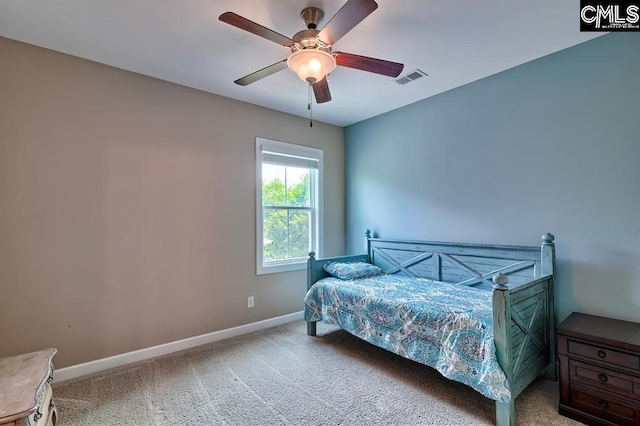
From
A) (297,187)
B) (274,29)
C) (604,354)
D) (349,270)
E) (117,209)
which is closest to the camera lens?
(604,354)

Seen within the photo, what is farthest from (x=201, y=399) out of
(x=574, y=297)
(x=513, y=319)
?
(x=574, y=297)

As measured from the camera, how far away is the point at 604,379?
5.93 feet

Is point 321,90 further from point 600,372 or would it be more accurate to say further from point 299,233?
point 600,372

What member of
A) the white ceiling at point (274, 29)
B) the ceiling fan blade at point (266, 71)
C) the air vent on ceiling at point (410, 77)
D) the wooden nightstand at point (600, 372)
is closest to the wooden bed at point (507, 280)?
the wooden nightstand at point (600, 372)

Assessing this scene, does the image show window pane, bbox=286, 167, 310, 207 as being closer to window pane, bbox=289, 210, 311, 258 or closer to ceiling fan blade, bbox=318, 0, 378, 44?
window pane, bbox=289, 210, 311, 258

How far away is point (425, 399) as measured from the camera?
7.02 ft

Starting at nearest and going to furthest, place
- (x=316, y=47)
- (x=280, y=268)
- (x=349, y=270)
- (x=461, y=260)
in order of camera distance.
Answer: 1. (x=316, y=47)
2. (x=461, y=260)
3. (x=349, y=270)
4. (x=280, y=268)

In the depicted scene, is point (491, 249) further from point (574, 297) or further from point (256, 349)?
point (256, 349)

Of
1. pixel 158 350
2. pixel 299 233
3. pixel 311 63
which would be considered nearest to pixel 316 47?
pixel 311 63

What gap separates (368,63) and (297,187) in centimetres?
219

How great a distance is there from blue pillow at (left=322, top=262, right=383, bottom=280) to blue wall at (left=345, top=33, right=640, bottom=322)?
24.8 inches

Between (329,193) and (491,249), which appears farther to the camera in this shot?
(329,193)

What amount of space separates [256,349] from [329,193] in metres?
2.22

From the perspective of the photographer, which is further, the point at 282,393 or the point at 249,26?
the point at 282,393
